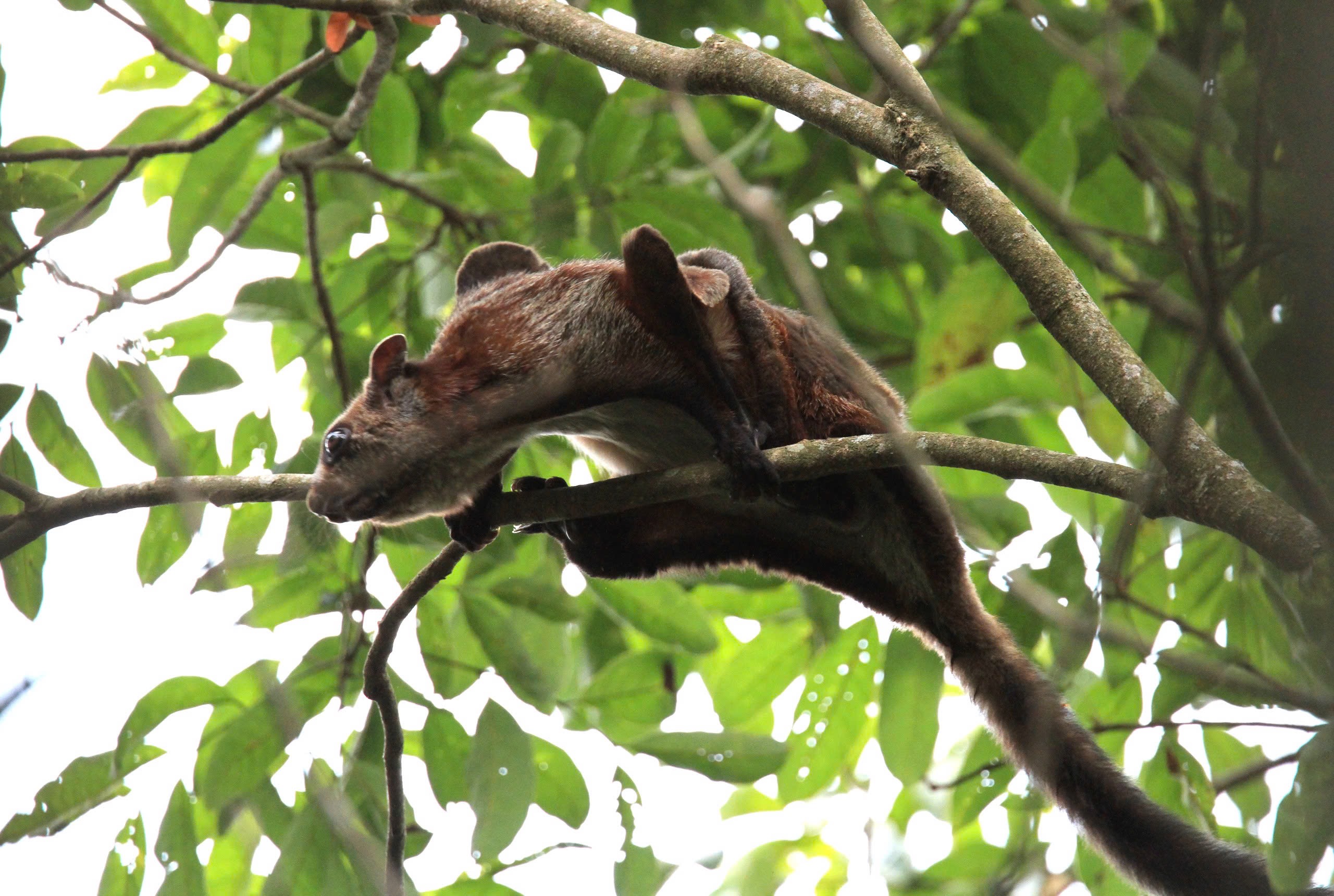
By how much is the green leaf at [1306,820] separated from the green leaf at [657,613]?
2842mm

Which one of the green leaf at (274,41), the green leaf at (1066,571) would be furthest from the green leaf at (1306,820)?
the green leaf at (274,41)

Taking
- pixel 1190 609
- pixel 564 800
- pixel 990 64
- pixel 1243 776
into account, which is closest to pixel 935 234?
pixel 990 64

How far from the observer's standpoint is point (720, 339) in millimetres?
3918

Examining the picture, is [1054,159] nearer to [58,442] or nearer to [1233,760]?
[1233,760]

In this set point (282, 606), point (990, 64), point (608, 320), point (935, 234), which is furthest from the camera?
point (935, 234)

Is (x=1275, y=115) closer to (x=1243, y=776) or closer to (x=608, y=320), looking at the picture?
(x=1243, y=776)

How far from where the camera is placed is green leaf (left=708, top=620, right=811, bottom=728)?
519 centimetres

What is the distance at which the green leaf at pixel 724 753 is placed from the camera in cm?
428

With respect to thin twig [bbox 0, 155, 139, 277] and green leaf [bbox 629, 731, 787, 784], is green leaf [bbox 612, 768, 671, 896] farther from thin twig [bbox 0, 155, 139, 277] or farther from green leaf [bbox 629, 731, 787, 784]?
thin twig [bbox 0, 155, 139, 277]

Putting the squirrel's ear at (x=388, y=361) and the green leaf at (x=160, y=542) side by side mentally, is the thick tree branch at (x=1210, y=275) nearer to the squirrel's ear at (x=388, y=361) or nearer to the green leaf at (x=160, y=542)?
the squirrel's ear at (x=388, y=361)

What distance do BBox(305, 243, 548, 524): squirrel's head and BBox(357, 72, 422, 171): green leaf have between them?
1472mm

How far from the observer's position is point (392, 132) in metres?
5.18

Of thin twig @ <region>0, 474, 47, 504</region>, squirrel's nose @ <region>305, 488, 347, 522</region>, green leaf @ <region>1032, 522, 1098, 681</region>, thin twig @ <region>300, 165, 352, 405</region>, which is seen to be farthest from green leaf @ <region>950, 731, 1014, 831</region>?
thin twig @ <region>0, 474, 47, 504</region>

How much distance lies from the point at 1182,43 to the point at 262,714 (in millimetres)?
3368
